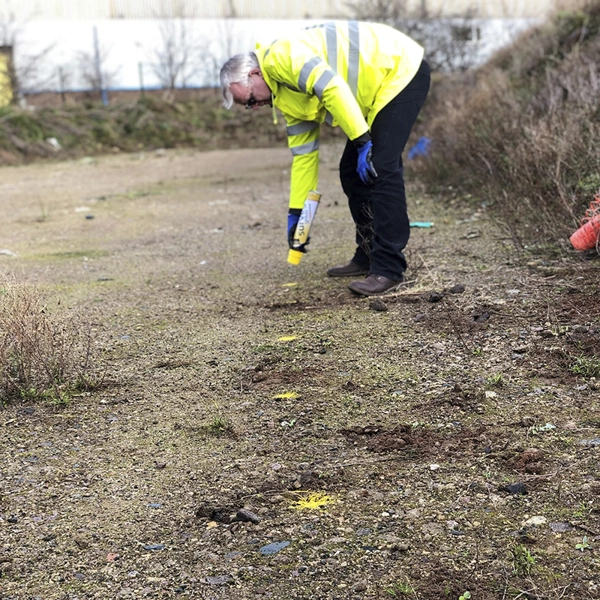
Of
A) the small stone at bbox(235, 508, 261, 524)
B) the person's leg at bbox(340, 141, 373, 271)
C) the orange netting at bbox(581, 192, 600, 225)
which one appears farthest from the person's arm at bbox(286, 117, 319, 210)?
the small stone at bbox(235, 508, 261, 524)

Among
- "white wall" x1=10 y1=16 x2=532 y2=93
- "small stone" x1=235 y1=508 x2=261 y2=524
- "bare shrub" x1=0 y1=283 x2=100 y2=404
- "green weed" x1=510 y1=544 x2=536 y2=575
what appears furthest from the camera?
"white wall" x1=10 y1=16 x2=532 y2=93

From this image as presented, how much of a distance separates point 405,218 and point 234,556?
2659mm

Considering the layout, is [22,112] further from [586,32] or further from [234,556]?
[234,556]

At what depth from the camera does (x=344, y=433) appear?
2828 millimetres

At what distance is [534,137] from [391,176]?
214 cm

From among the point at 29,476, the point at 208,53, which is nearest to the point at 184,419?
the point at 29,476

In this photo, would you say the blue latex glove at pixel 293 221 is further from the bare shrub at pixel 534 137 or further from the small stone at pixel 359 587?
the small stone at pixel 359 587

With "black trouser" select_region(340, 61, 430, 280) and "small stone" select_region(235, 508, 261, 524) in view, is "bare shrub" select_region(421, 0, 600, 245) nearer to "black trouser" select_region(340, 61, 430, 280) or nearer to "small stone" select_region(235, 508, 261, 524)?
"black trouser" select_region(340, 61, 430, 280)

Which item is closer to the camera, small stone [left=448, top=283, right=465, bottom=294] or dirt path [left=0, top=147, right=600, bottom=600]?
dirt path [left=0, top=147, right=600, bottom=600]

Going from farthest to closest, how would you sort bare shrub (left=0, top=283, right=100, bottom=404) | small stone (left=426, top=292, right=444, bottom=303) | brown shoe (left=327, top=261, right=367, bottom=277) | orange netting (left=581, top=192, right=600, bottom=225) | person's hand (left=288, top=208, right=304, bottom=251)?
brown shoe (left=327, top=261, right=367, bottom=277) < person's hand (left=288, top=208, right=304, bottom=251) < orange netting (left=581, top=192, right=600, bottom=225) < small stone (left=426, top=292, right=444, bottom=303) < bare shrub (left=0, top=283, right=100, bottom=404)

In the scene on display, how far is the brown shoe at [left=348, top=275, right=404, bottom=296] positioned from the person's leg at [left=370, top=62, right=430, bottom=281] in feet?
0.13

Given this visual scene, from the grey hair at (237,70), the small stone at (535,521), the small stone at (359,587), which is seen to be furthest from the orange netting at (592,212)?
the small stone at (359,587)

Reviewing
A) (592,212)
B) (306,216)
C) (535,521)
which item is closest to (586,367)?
(535,521)

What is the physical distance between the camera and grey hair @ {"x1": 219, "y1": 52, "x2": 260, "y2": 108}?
421cm
